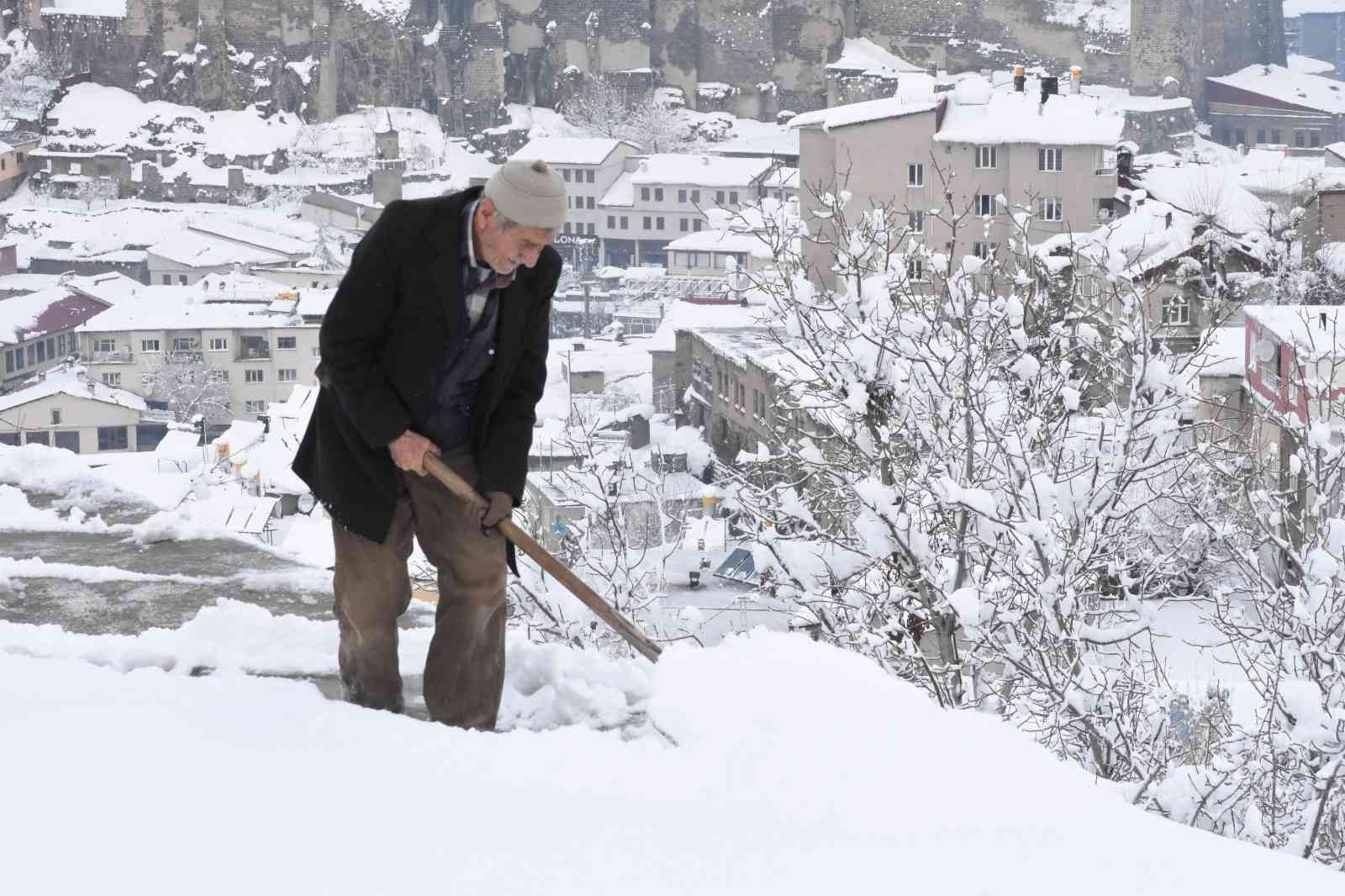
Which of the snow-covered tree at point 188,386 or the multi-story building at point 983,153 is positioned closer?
the multi-story building at point 983,153

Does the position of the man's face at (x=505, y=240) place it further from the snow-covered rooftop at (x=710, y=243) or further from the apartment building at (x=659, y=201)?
the apartment building at (x=659, y=201)

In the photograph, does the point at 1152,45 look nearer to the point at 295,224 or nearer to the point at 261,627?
the point at 295,224

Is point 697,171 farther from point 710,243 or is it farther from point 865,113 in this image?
point 865,113

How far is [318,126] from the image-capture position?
157 ft

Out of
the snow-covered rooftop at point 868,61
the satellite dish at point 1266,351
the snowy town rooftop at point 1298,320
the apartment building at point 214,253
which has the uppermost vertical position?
the snow-covered rooftop at point 868,61

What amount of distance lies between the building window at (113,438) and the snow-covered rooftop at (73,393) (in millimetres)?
388

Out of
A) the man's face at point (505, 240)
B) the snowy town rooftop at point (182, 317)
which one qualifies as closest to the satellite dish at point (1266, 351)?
the man's face at point (505, 240)

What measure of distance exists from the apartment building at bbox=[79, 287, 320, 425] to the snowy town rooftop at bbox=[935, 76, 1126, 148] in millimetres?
11334

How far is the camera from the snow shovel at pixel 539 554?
9.78 ft

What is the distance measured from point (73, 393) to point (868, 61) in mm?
25373

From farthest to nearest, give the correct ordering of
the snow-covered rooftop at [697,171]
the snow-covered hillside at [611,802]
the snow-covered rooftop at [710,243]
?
the snow-covered rooftop at [697,171]
the snow-covered rooftop at [710,243]
the snow-covered hillside at [611,802]

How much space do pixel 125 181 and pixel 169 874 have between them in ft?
151

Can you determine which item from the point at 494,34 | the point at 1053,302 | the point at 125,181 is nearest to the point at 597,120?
the point at 494,34

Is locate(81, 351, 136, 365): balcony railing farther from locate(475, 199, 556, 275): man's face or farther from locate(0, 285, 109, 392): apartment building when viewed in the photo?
locate(475, 199, 556, 275): man's face
